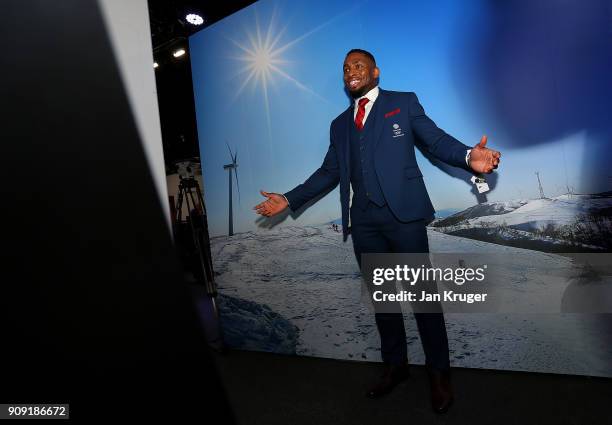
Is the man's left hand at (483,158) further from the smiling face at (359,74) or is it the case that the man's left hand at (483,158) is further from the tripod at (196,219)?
the tripod at (196,219)

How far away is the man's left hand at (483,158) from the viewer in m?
1.82

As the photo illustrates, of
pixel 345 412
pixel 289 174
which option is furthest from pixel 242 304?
pixel 345 412

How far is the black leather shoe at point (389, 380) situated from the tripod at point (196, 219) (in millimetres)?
1679

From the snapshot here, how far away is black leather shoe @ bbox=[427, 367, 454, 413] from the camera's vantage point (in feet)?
6.39

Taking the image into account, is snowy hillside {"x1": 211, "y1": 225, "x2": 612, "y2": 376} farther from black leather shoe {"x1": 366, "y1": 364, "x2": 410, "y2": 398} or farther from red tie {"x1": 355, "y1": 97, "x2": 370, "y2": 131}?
red tie {"x1": 355, "y1": 97, "x2": 370, "y2": 131}

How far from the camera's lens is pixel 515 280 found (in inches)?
85.7

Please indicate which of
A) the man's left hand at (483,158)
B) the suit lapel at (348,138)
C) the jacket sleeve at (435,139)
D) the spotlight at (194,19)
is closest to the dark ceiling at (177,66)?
the spotlight at (194,19)

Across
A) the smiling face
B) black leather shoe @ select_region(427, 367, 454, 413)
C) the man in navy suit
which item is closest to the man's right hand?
the man in navy suit

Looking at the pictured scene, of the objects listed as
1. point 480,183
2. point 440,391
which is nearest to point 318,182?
point 480,183

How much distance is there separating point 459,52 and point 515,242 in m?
1.08

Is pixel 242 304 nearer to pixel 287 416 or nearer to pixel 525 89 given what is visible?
pixel 287 416

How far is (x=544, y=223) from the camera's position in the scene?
82.7 inches

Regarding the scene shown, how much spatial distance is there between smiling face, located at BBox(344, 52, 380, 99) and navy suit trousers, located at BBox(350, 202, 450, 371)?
0.67m

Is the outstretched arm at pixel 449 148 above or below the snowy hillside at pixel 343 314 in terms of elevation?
above
